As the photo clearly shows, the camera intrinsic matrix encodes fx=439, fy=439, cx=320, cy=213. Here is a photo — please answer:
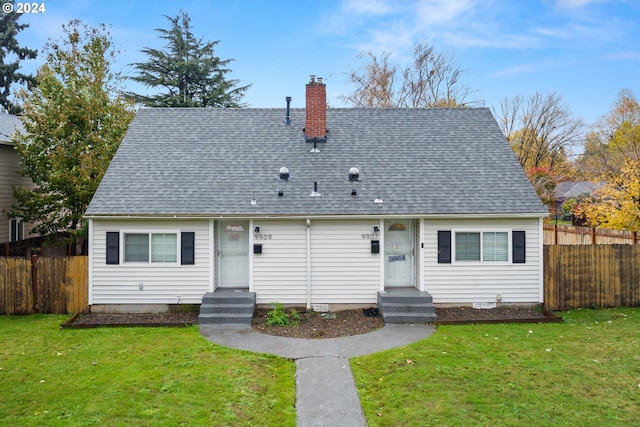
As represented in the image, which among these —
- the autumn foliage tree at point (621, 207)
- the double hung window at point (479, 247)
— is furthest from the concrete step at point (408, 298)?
the autumn foliage tree at point (621, 207)

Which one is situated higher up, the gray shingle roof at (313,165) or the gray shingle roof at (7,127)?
the gray shingle roof at (7,127)

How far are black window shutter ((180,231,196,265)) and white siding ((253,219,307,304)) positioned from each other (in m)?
1.64

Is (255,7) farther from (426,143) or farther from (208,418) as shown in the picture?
(208,418)

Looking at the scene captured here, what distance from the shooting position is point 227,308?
11016 millimetres

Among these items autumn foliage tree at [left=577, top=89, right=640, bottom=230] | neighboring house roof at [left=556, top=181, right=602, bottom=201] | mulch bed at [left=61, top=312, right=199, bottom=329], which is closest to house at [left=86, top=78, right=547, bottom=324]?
mulch bed at [left=61, top=312, right=199, bottom=329]

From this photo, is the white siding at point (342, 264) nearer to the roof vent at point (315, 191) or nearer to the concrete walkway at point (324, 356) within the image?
the roof vent at point (315, 191)

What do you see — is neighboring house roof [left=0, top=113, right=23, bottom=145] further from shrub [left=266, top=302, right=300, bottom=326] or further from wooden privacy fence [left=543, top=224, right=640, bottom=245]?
wooden privacy fence [left=543, top=224, right=640, bottom=245]

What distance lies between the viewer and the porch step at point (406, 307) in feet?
35.5

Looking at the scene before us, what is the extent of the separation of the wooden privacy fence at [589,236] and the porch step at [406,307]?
7566 mm

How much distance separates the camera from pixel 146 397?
6.41 m

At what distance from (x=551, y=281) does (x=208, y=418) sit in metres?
10.1

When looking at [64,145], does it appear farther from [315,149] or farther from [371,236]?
[371,236]

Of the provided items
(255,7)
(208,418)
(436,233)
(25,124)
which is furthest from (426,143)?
(25,124)

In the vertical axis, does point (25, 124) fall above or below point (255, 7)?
below
